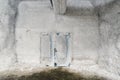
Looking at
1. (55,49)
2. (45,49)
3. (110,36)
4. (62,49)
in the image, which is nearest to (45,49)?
(45,49)

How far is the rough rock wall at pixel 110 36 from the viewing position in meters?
3.13

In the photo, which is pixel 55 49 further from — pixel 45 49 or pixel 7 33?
pixel 7 33

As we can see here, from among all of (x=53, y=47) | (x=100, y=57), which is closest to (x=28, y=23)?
(x=53, y=47)

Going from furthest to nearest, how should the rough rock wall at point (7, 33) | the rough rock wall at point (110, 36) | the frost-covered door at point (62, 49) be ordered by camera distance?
the frost-covered door at point (62, 49) → the rough rock wall at point (7, 33) → the rough rock wall at point (110, 36)

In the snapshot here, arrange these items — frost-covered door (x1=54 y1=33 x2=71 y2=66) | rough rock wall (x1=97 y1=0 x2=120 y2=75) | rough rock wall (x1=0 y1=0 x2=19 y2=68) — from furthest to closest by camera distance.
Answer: frost-covered door (x1=54 y1=33 x2=71 y2=66)
rough rock wall (x1=0 y1=0 x2=19 y2=68)
rough rock wall (x1=97 y1=0 x2=120 y2=75)

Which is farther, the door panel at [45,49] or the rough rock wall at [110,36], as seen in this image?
the door panel at [45,49]

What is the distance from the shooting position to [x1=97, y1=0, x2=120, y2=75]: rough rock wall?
10.3 ft

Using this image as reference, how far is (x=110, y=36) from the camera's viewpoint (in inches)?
132

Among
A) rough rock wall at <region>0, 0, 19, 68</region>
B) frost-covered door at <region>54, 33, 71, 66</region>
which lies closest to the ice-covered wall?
rough rock wall at <region>0, 0, 19, 68</region>

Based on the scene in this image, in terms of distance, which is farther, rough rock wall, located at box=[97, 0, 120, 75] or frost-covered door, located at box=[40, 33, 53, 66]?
frost-covered door, located at box=[40, 33, 53, 66]

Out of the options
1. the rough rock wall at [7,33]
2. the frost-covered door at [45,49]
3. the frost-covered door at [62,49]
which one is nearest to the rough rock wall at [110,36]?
the frost-covered door at [62,49]

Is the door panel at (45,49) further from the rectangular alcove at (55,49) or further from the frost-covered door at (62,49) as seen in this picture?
the frost-covered door at (62,49)

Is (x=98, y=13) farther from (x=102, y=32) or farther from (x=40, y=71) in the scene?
(x=40, y=71)

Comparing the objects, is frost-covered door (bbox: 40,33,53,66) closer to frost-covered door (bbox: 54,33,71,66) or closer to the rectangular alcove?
the rectangular alcove
